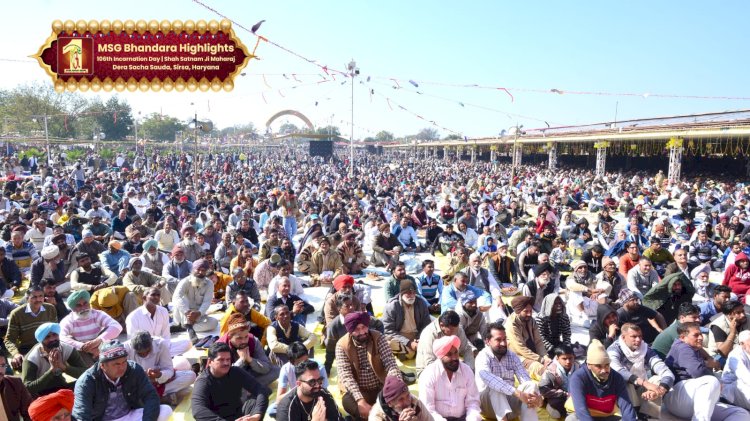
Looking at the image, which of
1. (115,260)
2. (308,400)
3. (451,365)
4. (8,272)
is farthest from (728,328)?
(8,272)

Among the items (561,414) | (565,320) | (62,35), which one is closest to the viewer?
(561,414)

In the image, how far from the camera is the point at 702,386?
147 inches

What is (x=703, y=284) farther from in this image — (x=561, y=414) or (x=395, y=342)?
(x=395, y=342)

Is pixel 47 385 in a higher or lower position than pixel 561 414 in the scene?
higher

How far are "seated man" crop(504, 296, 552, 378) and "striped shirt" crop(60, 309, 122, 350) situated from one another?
3.62m

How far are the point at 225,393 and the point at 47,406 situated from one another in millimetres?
1038

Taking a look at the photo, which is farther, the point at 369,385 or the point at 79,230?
the point at 79,230

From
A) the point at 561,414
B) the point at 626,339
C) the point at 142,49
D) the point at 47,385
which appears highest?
the point at 142,49

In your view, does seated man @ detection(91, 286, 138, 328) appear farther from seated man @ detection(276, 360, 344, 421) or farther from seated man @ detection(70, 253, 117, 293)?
seated man @ detection(276, 360, 344, 421)

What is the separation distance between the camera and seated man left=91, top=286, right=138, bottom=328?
5457 millimetres

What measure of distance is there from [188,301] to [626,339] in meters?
4.47

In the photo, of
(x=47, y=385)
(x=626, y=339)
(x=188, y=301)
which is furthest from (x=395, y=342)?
(x=47, y=385)

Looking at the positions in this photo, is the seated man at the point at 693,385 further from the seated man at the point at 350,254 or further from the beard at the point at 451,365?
the seated man at the point at 350,254

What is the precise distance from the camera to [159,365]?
4.25 metres
